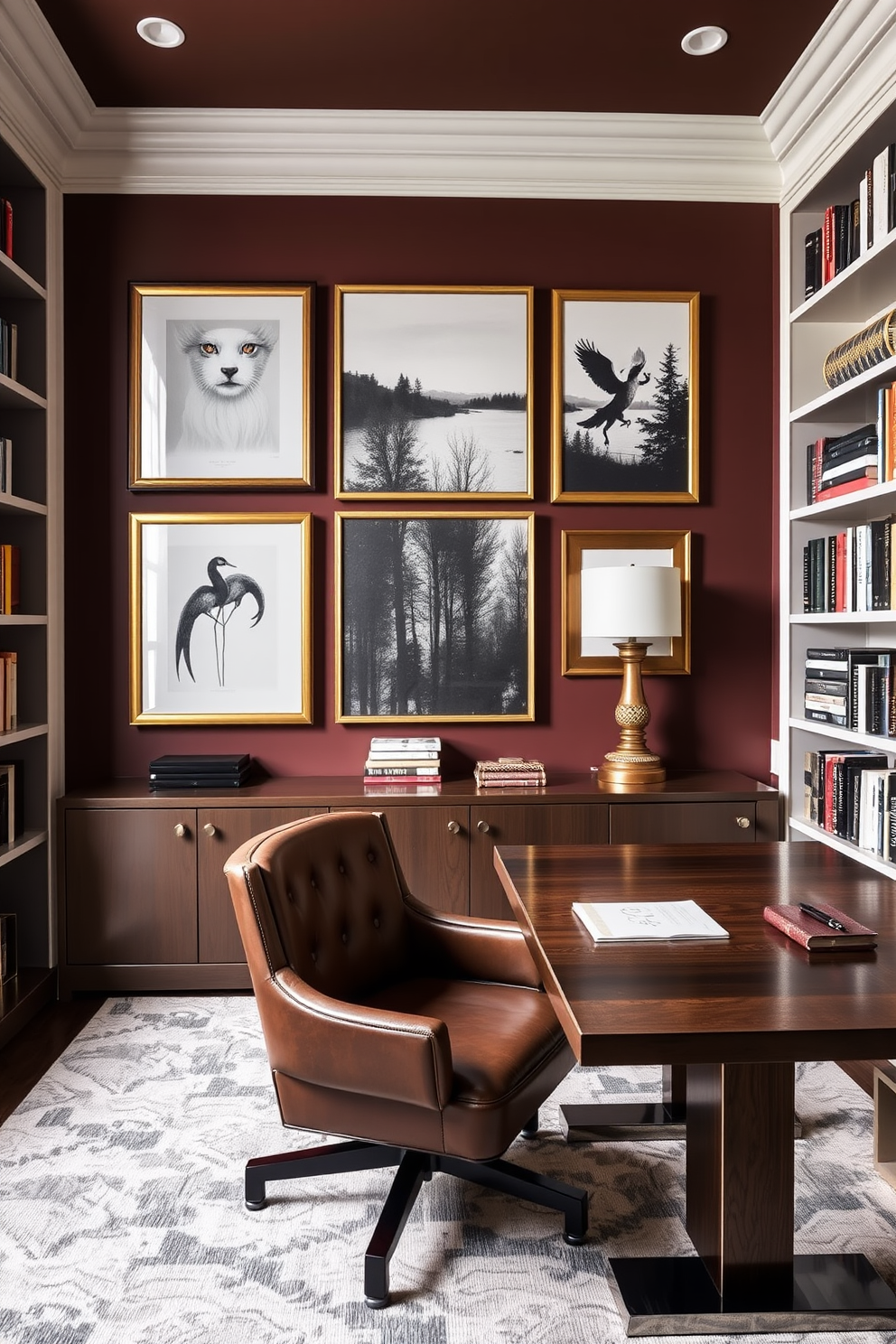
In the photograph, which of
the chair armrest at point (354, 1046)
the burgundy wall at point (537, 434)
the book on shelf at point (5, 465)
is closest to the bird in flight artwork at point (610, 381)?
the burgundy wall at point (537, 434)

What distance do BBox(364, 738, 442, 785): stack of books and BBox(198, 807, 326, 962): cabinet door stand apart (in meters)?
0.29

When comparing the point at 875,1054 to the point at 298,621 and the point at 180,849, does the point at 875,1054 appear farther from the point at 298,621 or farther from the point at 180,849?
the point at 298,621

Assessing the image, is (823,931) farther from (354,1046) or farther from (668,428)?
(668,428)

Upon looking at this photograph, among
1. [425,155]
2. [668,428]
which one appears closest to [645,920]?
[668,428]

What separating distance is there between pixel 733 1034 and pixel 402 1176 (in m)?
1.01

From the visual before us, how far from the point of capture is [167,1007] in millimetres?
3242

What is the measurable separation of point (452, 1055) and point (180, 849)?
5.42ft

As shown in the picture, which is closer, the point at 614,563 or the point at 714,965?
the point at 714,965

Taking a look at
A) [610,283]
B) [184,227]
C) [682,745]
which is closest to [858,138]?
[610,283]

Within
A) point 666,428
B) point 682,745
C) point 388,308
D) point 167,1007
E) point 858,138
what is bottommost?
point 167,1007

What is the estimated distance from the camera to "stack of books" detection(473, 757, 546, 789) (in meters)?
3.42

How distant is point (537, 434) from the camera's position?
368 cm

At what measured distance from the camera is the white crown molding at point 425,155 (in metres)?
3.43

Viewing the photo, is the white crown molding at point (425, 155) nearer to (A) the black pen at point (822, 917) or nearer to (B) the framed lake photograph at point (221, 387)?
(B) the framed lake photograph at point (221, 387)
